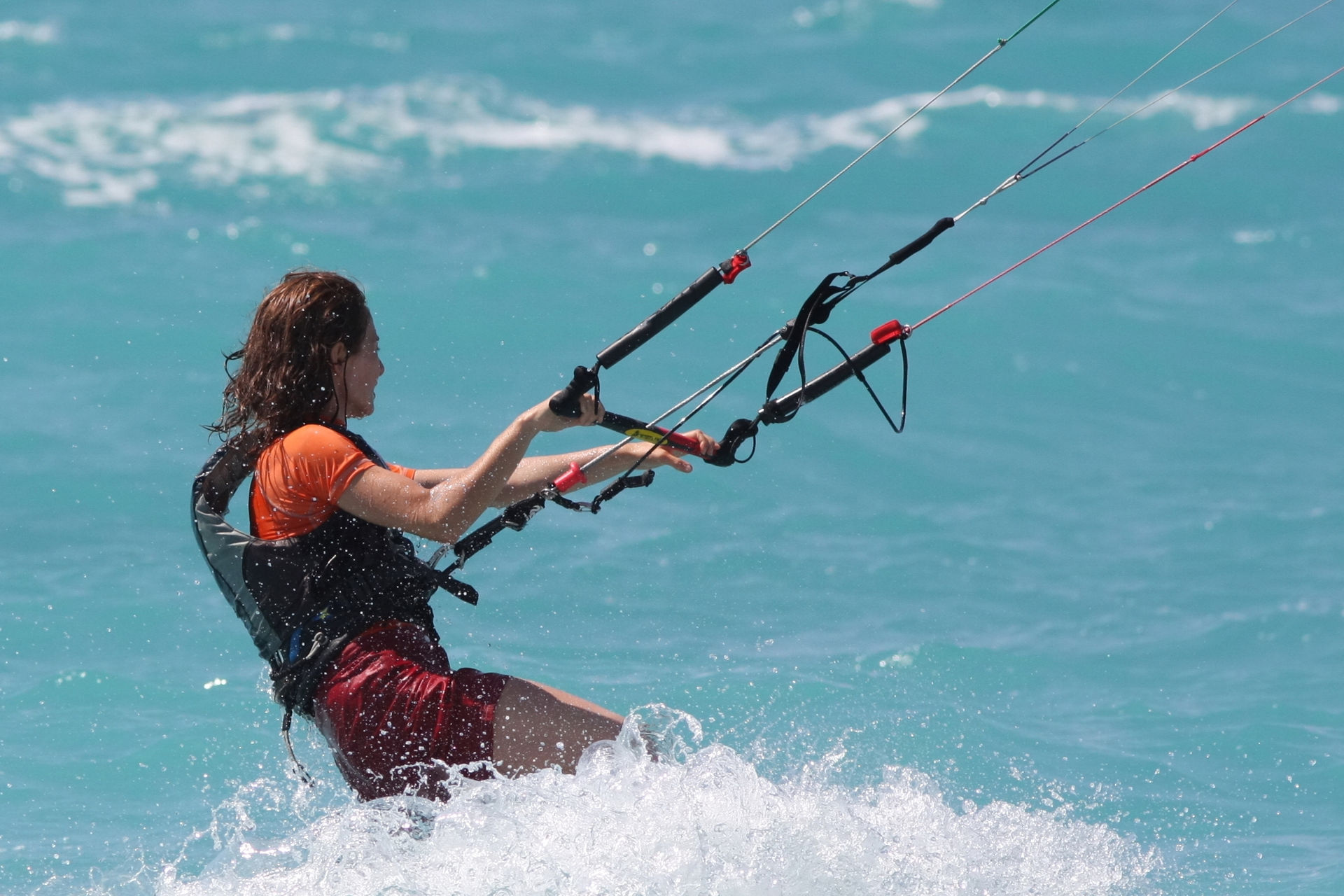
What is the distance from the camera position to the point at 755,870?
3137mm

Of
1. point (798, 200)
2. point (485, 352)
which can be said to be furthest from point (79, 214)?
point (798, 200)

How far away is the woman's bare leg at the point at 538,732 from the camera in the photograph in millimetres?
3182

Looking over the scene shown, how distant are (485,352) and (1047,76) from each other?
427 cm

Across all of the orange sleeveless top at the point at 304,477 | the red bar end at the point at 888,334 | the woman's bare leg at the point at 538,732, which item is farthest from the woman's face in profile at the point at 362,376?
the red bar end at the point at 888,334

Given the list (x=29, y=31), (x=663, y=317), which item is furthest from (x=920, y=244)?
(x=29, y=31)

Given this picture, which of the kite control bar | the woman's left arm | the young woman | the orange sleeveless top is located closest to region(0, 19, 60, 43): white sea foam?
the woman's left arm

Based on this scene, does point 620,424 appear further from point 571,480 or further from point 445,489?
point 445,489

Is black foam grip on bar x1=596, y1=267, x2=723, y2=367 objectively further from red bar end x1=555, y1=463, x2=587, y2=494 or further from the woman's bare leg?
the woman's bare leg

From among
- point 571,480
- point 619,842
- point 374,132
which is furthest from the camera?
point 374,132

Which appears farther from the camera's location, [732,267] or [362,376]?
[732,267]

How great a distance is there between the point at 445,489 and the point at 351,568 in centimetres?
28

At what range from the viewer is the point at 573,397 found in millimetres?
3043

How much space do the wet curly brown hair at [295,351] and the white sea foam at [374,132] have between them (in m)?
6.21

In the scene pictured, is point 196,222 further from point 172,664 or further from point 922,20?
point 922,20
